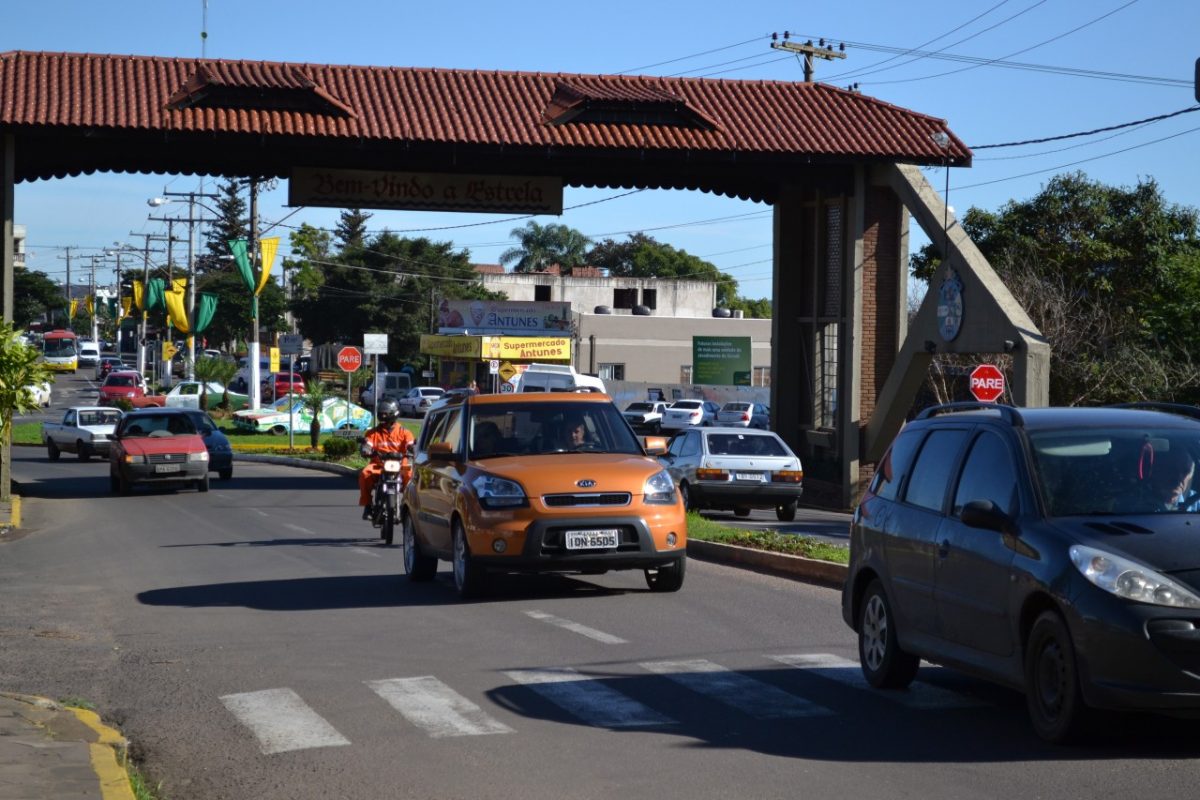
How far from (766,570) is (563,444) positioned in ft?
12.0

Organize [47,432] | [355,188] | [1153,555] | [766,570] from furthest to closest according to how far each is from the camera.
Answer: [47,432] → [355,188] → [766,570] → [1153,555]

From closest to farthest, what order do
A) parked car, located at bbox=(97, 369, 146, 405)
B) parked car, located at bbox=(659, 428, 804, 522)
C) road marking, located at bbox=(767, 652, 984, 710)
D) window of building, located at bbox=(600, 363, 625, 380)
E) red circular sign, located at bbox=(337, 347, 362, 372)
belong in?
road marking, located at bbox=(767, 652, 984, 710) → parked car, located at bbox=(659, 428, 804, 522) → red circular sign, located at bbox=(337, 347, 362, 372) → parked car, located at bbox=(97, 369, 146, 405) → window of building, located at bbox=(600, 363, 625, 380)

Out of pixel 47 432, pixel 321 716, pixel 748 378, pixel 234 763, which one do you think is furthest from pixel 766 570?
pixel 748 378

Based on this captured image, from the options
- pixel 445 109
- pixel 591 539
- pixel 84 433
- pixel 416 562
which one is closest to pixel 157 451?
pixel 445 109

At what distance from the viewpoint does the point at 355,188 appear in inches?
1253

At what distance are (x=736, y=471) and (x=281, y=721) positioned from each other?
19.2 m

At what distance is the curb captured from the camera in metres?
15.9

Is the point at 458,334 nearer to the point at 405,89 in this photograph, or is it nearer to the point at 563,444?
the point at 405,89

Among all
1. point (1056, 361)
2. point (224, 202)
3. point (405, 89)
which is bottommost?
point (1056, 361)

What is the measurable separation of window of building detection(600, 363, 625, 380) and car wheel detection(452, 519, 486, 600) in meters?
73.9

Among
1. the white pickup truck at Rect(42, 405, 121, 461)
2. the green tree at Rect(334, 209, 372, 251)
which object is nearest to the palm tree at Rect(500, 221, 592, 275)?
the green tree at Rect(334, 209, 372, 251)

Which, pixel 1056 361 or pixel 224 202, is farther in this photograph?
pixel 224 202

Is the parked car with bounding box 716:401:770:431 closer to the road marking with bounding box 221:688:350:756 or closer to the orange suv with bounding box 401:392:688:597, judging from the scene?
the orange suv with bounding box 401:392:688:597

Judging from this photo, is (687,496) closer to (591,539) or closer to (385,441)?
(385,441)
